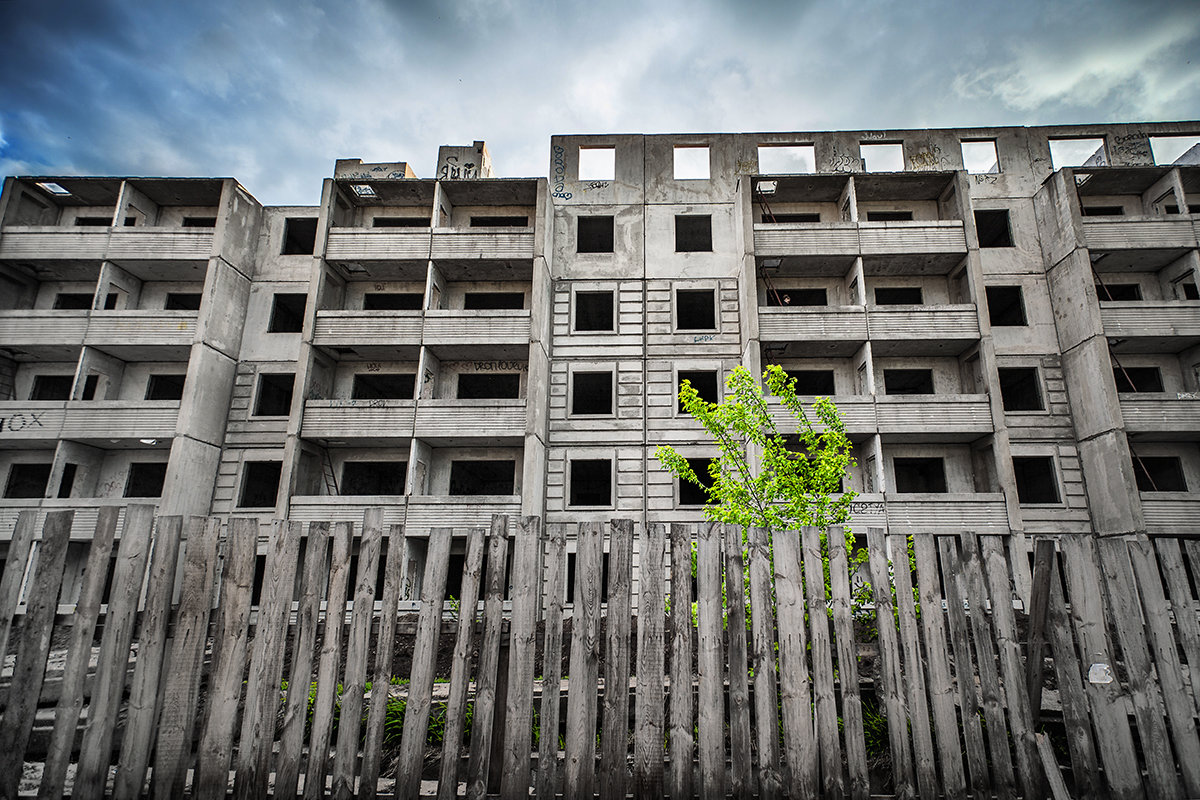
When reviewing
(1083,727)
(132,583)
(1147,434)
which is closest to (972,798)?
(1083,727)

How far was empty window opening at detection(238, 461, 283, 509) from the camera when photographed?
22219mm

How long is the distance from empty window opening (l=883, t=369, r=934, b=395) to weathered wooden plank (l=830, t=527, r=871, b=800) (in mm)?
20764

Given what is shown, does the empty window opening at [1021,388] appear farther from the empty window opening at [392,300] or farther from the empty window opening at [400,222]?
the empty window opening at [400,222]

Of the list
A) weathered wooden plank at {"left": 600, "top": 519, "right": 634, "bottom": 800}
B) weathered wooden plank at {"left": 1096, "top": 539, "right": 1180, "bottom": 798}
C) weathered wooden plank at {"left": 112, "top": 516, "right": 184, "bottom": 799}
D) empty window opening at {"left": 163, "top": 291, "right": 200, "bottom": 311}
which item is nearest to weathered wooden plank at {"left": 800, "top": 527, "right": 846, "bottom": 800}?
weathered wooden plank at {"left": 600, "top": 519, "right": 634, "bottom": 800}

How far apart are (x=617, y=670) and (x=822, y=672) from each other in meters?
1.15

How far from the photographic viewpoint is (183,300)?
24.6 metres

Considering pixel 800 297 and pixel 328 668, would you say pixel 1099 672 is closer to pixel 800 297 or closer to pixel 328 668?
pixel 328 668

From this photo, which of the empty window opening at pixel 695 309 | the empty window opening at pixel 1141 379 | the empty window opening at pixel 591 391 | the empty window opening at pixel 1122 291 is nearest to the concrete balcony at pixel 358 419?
the empty window opening at pixel 591 391

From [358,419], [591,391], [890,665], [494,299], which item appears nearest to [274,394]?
[358,419]

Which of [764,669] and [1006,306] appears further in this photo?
[1006,306]

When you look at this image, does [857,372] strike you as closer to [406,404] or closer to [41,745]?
[406,404]

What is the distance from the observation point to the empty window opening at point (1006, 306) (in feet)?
75.6

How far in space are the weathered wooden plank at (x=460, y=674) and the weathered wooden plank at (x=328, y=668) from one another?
66cm

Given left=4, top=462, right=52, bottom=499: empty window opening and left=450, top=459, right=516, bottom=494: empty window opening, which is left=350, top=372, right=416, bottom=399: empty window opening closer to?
left=450, top=459, right=516, bottom=494: empty window opening
